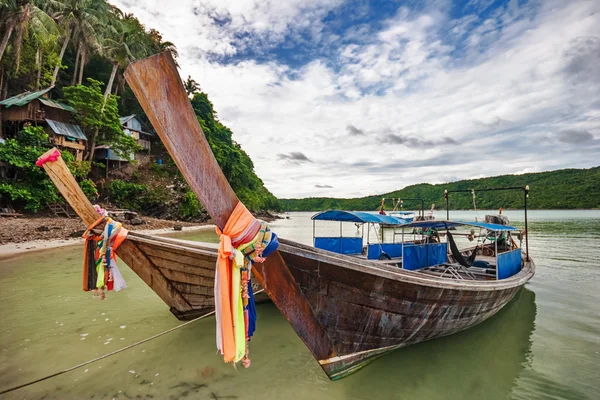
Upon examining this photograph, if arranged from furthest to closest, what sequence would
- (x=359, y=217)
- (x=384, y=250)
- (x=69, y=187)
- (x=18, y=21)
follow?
(x=18, y=21) → (x=384, y=250) → (x=359, y=217) → (x=69, y=187)

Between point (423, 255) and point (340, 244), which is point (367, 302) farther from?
point (340, 244)

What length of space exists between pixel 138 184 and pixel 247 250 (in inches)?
1189

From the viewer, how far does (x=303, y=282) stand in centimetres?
326

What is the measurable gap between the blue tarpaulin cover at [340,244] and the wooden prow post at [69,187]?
698cm

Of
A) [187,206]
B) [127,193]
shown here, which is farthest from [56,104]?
[187,206]

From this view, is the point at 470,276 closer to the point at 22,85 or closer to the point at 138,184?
the point at 138,184

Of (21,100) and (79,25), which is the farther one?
(79,25)

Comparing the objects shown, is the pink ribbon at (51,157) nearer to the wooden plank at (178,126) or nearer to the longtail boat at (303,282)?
the longtail boat at (303,282)

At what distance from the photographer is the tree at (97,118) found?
23.1 metres

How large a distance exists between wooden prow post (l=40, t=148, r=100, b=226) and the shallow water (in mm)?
2424

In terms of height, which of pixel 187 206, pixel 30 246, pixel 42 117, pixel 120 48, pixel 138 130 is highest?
pixel 120 48

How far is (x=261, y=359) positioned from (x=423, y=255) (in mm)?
4862

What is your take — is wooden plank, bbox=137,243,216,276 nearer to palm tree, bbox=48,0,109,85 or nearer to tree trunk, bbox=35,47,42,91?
tree trunk, bbox=35,47,42,91

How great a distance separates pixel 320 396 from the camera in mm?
3793
